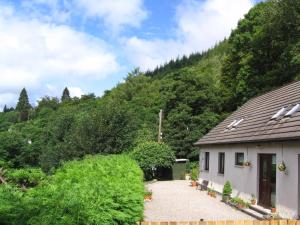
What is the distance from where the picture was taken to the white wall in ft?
44.3

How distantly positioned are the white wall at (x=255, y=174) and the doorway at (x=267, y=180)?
21 centimetres

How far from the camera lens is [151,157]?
3369 cm

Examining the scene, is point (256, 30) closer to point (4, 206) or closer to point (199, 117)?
point (199, 117)

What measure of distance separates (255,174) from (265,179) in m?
0.85

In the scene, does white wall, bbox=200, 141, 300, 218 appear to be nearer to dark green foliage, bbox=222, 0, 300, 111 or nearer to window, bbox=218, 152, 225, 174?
window, bbox=218, 152, 225, 174

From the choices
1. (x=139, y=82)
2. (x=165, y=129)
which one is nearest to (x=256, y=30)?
(x=165, y=129)

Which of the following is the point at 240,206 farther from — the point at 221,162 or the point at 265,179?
the point at 221,162

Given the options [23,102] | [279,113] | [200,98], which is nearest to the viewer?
[279,113]

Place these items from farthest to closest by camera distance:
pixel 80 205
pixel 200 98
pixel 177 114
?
1. pixel 200 98
2. pixel 177 114
3. pixel 80 205

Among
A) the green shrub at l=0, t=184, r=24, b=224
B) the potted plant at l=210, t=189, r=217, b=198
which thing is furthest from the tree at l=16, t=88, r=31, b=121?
the green shrub at l=0, t=184, r=24, b=224

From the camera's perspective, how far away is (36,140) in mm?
60969

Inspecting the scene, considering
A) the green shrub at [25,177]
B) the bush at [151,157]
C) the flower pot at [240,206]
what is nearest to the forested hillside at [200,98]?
the bush at [151,157]

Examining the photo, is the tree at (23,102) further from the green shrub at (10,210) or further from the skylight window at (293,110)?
the green shrub at (10,210)

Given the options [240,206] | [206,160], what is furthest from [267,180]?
[206,160]
